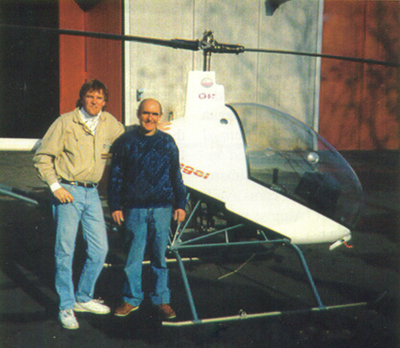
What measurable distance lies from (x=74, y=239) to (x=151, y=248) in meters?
0.58

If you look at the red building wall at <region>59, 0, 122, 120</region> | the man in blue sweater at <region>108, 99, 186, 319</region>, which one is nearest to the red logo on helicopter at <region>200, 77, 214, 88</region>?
the man in blue sweater at <region>108, 99, 186, 319</region>

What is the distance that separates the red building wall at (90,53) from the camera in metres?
11.2

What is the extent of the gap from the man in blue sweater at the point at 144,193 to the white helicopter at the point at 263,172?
357 mm

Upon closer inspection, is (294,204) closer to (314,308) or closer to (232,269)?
(314,308)

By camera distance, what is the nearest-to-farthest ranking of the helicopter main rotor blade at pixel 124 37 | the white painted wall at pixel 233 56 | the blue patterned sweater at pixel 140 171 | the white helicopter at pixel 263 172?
the helicopter main rotor blade at pixel 124 37 → the blue patterned sweater at pixel 140 171 → the white helicopter at pixel 263 172 → the white painted wall at pixel 233 56

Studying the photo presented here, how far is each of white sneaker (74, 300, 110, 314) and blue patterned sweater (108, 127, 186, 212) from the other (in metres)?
0.77

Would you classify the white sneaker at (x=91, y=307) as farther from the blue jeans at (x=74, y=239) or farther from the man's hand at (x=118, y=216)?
the man's hand at (x=118, y=216)

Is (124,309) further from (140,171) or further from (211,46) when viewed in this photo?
(211,46)

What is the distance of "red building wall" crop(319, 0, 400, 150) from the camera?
521 inches

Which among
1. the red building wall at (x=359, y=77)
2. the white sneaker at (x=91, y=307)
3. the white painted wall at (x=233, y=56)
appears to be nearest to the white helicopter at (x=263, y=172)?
the white sneaker at (x=91, y=307)

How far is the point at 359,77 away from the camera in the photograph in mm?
13781

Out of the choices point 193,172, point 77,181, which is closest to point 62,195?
point 77,181

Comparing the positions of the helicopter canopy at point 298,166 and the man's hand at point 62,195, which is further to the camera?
the helicopter canopy at point 298,166

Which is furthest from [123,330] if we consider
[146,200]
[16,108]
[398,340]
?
[16,108]
